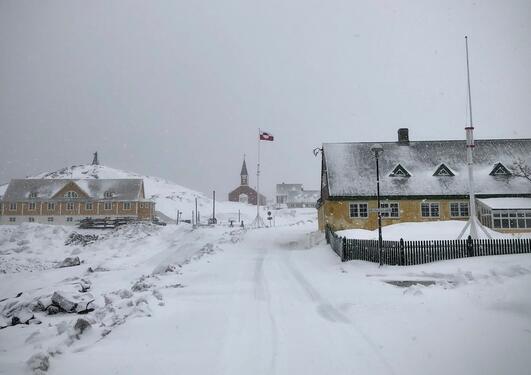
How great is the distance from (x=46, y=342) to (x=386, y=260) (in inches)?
513

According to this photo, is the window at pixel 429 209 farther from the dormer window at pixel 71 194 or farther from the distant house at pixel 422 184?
the dormer window at pixel 71 194

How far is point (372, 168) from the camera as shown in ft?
102

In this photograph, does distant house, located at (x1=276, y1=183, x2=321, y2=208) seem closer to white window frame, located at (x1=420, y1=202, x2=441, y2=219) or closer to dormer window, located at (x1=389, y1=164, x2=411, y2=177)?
dormer window, located at (x1=389, y1=164, x2=411, y2=177)

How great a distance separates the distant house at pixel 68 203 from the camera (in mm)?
60594

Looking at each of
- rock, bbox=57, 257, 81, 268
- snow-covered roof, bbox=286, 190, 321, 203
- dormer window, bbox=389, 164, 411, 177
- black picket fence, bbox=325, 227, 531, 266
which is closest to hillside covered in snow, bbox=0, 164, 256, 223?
snow-covered roof, bbox=286, 190, 321, 203

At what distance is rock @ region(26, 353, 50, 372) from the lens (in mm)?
5840

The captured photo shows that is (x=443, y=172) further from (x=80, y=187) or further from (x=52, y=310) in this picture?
(x=80, y=187)

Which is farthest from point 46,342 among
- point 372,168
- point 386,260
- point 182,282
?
point 372,168

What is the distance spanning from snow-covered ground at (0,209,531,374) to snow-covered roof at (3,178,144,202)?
164ft

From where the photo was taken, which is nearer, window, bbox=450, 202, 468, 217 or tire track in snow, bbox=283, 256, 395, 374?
tire track in snow, bbox=283, 256, 395, 374

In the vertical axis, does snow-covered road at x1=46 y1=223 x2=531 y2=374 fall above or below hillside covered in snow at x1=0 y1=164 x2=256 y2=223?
below

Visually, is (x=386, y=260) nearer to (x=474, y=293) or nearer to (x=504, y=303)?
(x=474, y=293)

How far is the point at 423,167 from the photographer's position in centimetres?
3116

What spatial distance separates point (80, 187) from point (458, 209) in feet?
196
